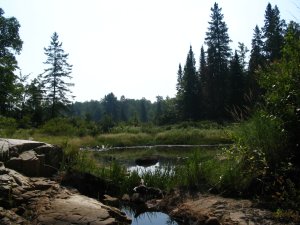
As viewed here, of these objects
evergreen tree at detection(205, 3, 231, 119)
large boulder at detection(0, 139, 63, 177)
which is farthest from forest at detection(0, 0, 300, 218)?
large boulder at detection(0, 139, 63, 177)

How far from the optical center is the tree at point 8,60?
45.1 feet

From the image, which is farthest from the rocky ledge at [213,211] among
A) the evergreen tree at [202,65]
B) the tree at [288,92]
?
the evergreen tree at [202,65]

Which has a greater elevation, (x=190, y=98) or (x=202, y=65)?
(x=202, y=65)

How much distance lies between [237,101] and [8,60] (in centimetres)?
3351

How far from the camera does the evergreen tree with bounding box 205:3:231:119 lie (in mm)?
48531

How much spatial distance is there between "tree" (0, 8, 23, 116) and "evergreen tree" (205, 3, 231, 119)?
2575 centimetres

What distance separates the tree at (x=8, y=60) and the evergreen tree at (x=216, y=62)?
2575 centimetres

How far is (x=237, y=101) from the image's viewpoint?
43.8m

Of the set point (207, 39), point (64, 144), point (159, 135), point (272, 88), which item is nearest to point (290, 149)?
point (272, 88)

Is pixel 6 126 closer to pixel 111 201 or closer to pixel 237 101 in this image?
pixel 111 201

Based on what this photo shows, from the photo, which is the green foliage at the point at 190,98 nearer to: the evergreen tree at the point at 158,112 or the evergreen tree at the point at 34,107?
the evergreen tree at the point at 158,112

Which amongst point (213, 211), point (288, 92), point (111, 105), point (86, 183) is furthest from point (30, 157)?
point (111, 105)

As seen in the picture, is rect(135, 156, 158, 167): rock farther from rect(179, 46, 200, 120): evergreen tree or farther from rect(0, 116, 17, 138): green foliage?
rect(179, 46, 200, 120): evergreen tree

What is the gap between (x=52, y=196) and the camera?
6.91 metres
